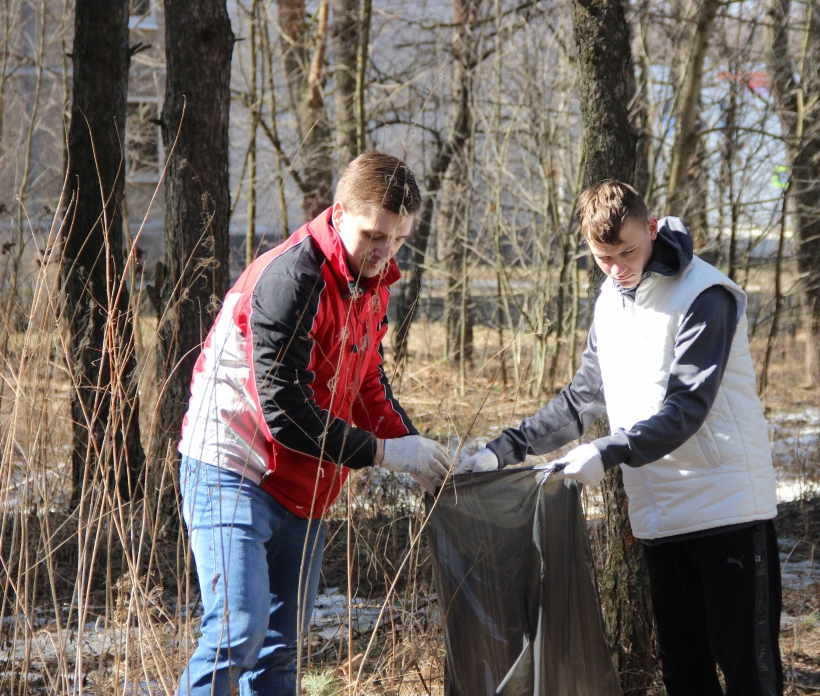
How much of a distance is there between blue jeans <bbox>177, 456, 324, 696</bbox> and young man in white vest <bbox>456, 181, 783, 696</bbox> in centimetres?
76

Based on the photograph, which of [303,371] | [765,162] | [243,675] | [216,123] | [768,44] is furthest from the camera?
[768,44]

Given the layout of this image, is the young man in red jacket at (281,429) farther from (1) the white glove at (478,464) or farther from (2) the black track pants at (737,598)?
(2) the black track pants at (737,598)

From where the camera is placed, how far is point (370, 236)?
207 cm

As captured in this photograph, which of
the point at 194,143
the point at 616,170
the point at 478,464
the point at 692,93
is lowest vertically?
the point at 478,464

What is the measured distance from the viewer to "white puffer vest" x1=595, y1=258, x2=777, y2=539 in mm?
2199

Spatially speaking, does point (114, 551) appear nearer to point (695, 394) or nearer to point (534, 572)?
point (534, 572)

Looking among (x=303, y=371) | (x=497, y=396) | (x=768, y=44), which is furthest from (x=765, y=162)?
(x=303, y=371)

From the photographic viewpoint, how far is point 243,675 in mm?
2209

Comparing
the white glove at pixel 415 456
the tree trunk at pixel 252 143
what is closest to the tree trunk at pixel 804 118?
the tree trunk at pixel 252 143

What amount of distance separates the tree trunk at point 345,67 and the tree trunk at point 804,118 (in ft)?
13.2

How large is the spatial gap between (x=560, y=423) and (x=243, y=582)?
3.46 feet

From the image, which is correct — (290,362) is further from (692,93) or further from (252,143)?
(252,143)

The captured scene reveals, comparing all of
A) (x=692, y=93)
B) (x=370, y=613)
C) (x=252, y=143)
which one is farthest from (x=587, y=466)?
(x=252, y=143)

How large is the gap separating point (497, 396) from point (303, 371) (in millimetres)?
6649
